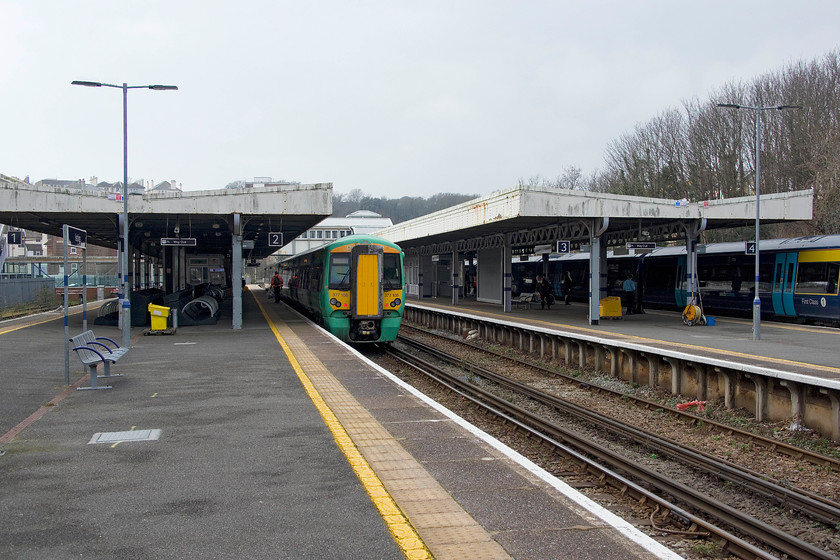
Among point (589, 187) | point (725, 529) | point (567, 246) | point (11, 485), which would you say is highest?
point (589, 187)

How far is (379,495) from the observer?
505cm

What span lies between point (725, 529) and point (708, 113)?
130ft

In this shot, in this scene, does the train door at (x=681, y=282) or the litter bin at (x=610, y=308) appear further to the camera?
the train door at (x=681, y=282)

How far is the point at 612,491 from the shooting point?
7281mm

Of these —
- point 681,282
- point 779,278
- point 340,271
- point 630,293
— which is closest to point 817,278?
point 779,278

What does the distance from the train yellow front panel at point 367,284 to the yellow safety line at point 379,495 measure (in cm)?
953

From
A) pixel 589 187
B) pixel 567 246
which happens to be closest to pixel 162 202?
pixel 567 246

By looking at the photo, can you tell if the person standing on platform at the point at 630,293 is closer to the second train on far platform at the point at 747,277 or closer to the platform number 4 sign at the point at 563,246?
the second train on far platform at the point at 747,277

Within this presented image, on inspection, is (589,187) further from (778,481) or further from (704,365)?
(778,481)

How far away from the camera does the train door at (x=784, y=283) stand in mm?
21016

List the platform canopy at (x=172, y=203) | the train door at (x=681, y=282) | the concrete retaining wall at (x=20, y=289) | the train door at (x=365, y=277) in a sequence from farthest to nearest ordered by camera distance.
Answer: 1. the concrete retaining wall at (x=20, y=289)
2. the train door at (x=681, y=282)
3. the platform canopy at (x=172, y=203)
4. the train door at (x=365, y=277)

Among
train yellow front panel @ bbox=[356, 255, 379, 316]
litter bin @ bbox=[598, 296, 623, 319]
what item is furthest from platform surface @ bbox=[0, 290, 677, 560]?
litter bin @ bbox=[598, 296, 623, 319]

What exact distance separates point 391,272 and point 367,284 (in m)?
0.75

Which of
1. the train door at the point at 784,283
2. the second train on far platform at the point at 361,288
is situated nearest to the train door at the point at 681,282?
the train door at the point at 784,283
